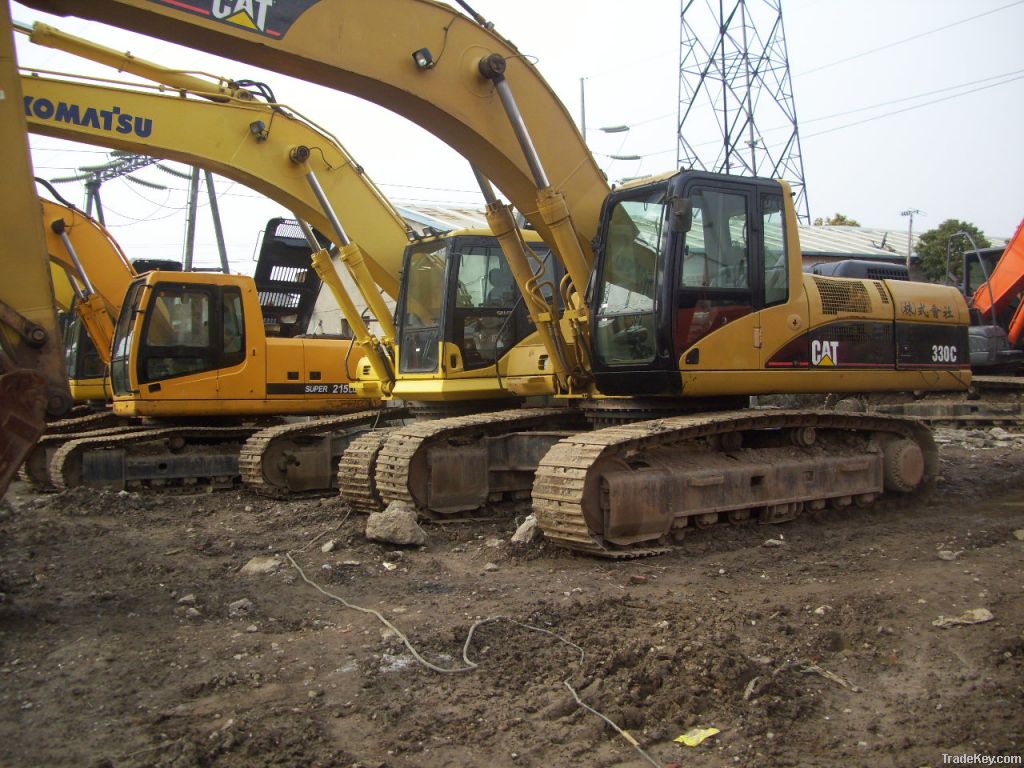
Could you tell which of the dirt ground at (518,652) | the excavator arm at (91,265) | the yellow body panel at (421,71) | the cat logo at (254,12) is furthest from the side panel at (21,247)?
the excavator arm at (91,265)

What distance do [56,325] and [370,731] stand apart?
287 centimetres

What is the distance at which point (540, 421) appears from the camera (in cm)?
820

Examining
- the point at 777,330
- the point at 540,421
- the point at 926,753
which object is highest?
the point at 777,330

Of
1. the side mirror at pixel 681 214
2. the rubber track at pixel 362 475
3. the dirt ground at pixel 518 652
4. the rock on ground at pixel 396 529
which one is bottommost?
the dirt ground at pixel 518 652


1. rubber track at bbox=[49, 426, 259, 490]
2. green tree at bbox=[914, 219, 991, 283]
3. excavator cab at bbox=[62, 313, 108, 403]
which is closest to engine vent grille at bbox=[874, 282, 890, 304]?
rubber track at bbox=[49, 426, 259, 490]

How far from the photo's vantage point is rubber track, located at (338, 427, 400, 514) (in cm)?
807

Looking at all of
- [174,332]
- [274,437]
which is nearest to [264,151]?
[174,332]

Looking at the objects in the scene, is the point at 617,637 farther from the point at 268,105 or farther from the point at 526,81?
the point at 268,105

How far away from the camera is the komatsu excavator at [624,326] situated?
20.7ft

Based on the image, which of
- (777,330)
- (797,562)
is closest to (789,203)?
(777,330)

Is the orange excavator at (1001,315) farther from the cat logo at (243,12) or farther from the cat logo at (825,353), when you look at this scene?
the cat logo at (243,12)

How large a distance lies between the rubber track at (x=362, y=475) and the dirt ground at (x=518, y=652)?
91 cm

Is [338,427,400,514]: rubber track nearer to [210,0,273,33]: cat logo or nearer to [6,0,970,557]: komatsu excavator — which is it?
[6,0,970,557]: komatsu excavator

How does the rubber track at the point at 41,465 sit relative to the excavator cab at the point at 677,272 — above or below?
below
